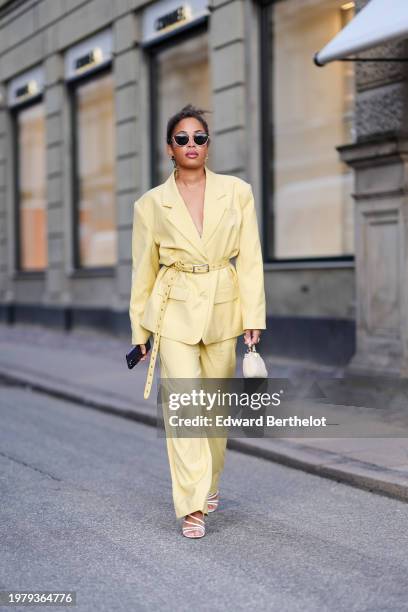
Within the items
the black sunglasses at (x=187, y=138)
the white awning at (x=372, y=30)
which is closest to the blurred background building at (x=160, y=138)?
the white awning at (x=372, y=30)

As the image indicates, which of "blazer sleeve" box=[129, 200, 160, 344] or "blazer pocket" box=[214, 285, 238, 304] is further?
"blazer sleeve" box=[129, 200, 160, 344]

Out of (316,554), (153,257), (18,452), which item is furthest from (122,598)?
(18,452)

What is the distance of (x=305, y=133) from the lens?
40.3 feet

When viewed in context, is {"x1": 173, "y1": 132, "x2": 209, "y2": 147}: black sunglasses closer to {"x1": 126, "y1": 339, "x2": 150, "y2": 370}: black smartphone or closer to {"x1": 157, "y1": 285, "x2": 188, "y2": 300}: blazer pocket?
{"x1": 157, "y1": 285, "x2": 188, "y2": 300}: blazer pocket

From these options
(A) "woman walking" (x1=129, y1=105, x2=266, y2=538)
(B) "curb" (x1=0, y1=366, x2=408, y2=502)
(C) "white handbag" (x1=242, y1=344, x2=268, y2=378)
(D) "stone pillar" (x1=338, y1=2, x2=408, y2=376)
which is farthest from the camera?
(D) "stone pillar" (x1=338, y1=2, x2=408, y2=376)

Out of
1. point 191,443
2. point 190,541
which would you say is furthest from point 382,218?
point 190,541

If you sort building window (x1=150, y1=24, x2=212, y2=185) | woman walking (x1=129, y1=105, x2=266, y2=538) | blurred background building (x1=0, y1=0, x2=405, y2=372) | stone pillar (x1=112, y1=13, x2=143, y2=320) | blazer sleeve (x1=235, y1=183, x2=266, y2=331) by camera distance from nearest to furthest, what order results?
woman walking (x1=129, y1=105, x2=266, y2=538)
blazer sleeve (x1=235, y1=183, x2=266, y2=331)
blurred background building (x1=0, y1=0, x2=405, y2=372)
building window (x1=150, y1=24, x2=212, y2=185)
stone pillar (x1=112, y1=13, x2=143, y2=320)

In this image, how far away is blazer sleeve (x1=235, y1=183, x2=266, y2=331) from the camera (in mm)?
4961

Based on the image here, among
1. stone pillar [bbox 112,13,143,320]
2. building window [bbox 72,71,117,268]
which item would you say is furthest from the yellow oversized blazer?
building window [bbox 72,71,117,268]

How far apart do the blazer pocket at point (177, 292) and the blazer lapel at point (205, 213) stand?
8.4 inches

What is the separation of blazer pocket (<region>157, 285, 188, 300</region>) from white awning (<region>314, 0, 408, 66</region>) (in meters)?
3.78

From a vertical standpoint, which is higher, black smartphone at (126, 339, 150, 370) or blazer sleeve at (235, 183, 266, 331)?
blazer sleeve at (235, 183, 266, 331)

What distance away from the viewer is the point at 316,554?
4.65 metres

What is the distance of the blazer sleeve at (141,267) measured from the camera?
5.02 metres
